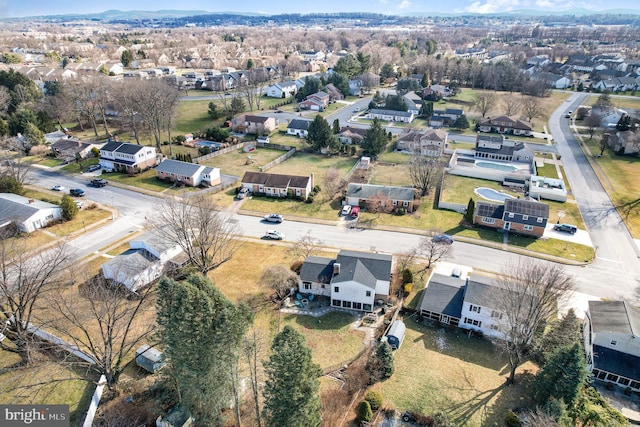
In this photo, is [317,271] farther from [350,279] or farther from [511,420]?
[511,420]

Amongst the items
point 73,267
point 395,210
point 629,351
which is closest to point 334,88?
point 395,210

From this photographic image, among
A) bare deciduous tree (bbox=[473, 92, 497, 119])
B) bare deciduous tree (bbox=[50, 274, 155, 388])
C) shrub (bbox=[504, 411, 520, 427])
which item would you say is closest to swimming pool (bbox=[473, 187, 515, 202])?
shrub (bbox=[504, 411, 520, 427])

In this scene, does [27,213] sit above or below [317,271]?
above

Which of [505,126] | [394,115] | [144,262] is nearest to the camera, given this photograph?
[144,262]

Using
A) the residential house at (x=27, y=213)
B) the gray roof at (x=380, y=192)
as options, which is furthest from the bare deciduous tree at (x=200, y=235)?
the gray roof at (x=380, y=192)

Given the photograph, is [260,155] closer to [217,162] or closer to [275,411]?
[217,162]

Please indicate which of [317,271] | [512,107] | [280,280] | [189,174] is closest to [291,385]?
[280,280]
